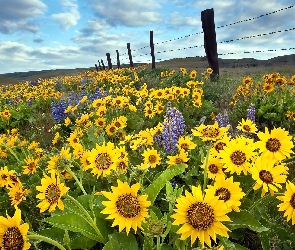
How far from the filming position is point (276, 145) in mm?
2045

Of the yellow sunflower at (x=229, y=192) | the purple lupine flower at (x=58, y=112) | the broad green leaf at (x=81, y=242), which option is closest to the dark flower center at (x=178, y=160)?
the yellow sunflower at (x=229, y=192)

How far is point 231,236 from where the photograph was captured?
7.26ft

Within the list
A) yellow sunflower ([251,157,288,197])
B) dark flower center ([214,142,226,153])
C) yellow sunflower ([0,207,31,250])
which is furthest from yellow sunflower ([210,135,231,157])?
yellow sunflower ([0,207,31,250])

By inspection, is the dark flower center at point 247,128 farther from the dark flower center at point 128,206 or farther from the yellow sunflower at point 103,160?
the dark flower center at point 128,206

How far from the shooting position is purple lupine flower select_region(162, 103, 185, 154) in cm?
304

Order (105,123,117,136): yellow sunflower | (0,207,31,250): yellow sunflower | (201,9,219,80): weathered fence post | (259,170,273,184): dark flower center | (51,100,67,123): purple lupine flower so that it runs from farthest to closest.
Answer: (201,9,219,80): weathered fence post → (51,100,67,123): purple lupine flower → (105,123,117,136): yellow sunflower → (259,170,273,184): dark flower center → (0,207,31,250): yellow sunflower

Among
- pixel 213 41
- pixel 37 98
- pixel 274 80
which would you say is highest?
pixel 213 41

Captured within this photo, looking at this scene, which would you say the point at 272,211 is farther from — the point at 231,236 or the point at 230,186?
the point at 230,186

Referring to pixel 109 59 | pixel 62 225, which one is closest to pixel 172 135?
pixel 62 225

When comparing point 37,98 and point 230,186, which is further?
point 37,98

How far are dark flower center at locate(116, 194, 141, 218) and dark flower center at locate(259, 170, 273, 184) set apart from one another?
710 mm

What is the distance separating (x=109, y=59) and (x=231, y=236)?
22.6 m

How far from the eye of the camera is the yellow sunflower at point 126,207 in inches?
60.2

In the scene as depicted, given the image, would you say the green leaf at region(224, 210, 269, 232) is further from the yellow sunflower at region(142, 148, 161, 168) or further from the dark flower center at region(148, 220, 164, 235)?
the yellow sunflower at region(142, 148, 161, 168)
